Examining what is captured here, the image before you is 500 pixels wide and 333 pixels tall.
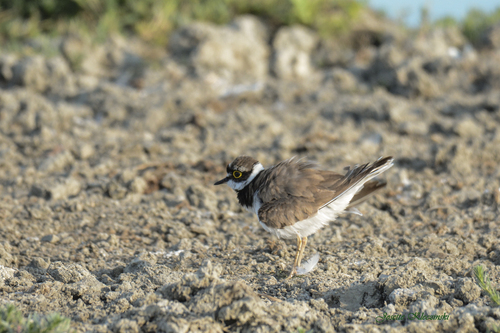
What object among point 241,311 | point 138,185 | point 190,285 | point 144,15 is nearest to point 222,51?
point 144,15

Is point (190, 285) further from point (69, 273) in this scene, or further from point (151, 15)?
point (151, 15)

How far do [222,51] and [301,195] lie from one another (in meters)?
5.43

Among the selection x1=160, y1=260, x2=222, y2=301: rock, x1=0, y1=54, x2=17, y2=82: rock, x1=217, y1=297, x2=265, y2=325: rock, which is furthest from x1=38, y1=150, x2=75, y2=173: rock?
x1=217, y1=297, x2=265, y2=325: rock

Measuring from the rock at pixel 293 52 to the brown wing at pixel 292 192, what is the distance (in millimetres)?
4947

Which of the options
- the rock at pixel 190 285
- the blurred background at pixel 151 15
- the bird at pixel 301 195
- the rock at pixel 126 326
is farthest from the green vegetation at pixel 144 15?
the rock at pixel 126 326

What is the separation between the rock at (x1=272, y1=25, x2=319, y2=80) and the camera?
8.77 m

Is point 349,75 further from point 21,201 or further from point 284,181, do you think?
point 21,201

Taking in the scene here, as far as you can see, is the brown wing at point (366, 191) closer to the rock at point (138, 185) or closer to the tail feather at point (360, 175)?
the tail feather at point (360, 175)

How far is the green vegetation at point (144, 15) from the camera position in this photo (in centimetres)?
938

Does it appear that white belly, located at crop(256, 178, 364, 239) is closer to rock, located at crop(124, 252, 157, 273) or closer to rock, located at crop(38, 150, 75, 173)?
rock, located at crop(124, 252, 157, 273)

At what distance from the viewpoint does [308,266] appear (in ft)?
12.5

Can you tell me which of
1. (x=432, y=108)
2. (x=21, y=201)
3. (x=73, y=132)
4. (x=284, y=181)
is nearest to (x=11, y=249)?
(x=21, y=201)

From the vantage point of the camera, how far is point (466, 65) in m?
8.40

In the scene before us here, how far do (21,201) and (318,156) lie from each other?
3396 millimetres
